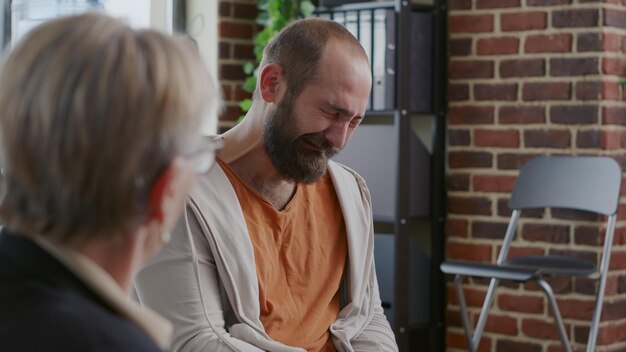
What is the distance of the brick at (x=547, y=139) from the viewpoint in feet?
12.3

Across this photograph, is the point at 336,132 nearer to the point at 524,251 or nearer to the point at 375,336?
the point at 375,336

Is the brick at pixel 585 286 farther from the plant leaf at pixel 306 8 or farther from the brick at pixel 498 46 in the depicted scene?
the plant leaf at pixel 306 8

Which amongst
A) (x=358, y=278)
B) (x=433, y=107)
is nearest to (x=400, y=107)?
(x=433, y=107)

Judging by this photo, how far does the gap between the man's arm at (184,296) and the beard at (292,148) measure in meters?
0.25

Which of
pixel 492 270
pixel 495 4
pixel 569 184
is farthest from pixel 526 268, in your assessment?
pixel 495 4

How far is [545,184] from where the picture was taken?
366cm

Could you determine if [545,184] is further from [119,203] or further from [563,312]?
[119,203]

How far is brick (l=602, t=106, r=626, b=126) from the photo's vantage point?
3.67m

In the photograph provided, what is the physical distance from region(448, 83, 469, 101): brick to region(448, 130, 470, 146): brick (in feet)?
0.40

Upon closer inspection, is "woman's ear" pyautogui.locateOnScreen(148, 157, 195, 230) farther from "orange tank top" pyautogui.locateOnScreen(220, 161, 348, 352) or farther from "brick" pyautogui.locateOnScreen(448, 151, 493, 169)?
"brick" pyautogui.locateOnScreen(448, 151, 493, 169)

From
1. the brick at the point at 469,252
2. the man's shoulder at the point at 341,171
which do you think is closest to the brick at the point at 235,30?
the brick at the point at 469,252

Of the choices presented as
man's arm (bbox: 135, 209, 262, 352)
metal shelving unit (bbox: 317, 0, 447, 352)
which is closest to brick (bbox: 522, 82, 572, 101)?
metal shelving unit (bbox: 317, 0, 447, 352)

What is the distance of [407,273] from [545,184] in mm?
608

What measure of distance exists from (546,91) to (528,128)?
148 millimetres
